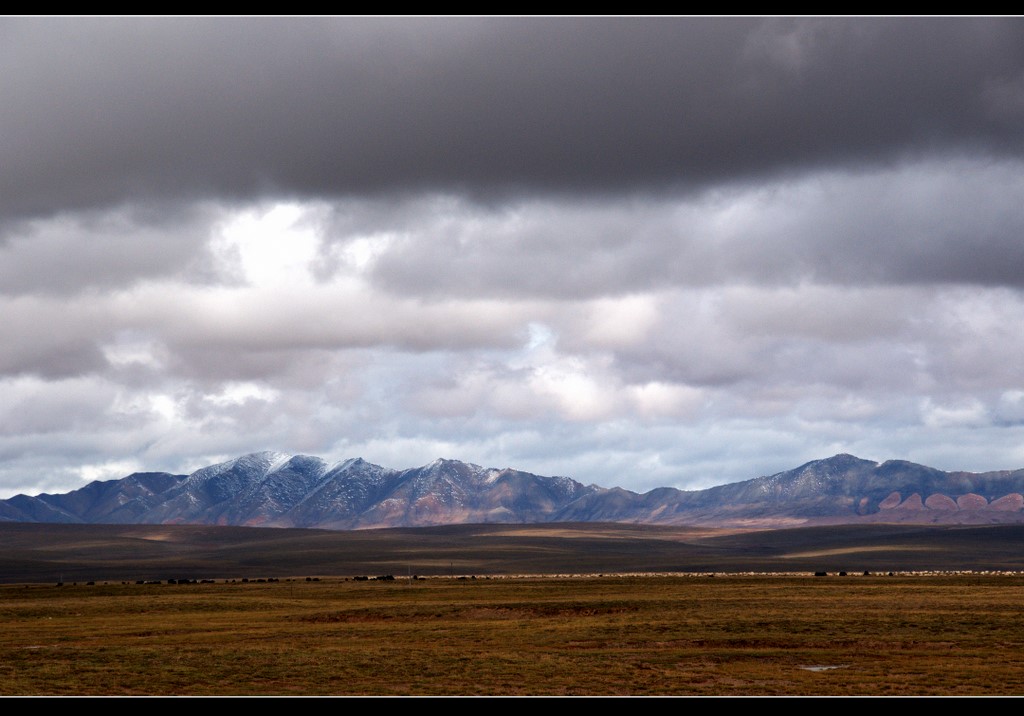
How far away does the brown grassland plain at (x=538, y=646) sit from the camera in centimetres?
4175

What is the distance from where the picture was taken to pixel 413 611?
281ft

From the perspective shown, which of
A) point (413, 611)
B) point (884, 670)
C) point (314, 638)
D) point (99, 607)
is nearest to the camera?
point (884, 670)

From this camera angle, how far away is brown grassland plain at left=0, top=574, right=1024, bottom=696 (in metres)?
41.8

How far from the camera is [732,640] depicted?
57125mm

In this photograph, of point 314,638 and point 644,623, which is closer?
point 314,638

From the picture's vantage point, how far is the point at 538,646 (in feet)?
185

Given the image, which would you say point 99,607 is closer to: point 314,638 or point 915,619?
point 314,638
